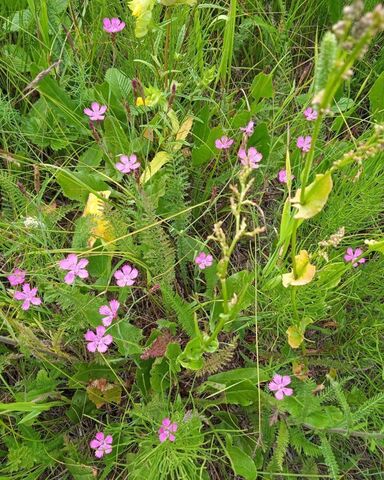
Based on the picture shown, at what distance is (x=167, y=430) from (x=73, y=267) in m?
0.34

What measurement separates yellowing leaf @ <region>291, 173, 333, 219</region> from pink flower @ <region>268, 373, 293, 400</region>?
42 centimetres

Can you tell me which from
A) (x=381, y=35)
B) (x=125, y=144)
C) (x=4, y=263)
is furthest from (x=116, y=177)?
(x=381, y=35)

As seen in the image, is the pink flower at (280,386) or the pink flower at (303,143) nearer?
the pink flower at (280,386)

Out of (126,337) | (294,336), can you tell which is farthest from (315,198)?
(126,337)

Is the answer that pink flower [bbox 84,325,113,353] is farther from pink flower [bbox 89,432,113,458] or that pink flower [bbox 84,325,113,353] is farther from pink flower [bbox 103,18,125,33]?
pink flower [bbox 103,18,125,33]

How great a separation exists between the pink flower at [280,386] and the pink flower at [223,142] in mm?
491

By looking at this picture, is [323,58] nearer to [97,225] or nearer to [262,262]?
[97,225]

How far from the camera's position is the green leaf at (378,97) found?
127 centimetres

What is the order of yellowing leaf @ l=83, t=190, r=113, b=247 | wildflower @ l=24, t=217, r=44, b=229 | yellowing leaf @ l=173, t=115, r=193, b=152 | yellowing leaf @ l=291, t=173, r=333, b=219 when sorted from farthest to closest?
1. yellowing leaf @ l=173, t=115, r=193, b=152
2. yellowing leaf @ l=83, t=190, r=113, b=247
3. wildflower @ l=24, t=217, r=44, b=229
4. yellowing leaf @ l=291, t=173, r=333, b=219

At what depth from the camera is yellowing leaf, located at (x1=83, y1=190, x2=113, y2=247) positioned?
111 cm

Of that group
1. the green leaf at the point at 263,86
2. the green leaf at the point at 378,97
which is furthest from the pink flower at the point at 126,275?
the green leaf at the point at 378,97

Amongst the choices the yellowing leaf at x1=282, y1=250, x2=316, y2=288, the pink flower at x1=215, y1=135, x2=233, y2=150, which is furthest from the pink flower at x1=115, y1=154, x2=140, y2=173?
the yellowing leaf at x1=282, y1=250, x2=316, y2=288

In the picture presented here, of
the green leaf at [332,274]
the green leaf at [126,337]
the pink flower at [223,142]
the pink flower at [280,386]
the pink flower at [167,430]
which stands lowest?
the pink flower at [167,430]

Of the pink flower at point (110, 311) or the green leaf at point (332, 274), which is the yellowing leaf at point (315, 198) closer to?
the green leaf at point (332, 274)
